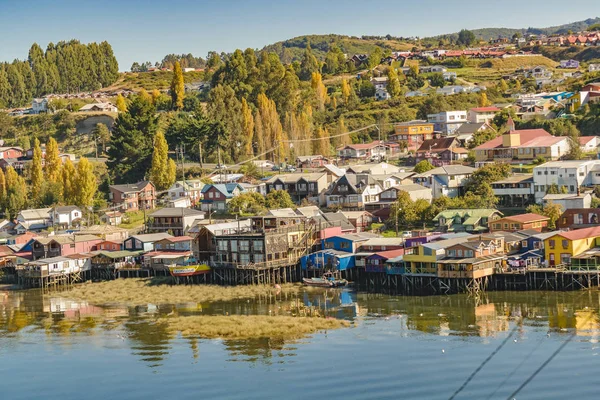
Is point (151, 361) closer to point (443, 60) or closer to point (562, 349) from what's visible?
point (562, 349)

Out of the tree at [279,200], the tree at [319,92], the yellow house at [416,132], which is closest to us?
the tree at [279,200]

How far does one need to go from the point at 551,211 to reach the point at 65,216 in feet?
114

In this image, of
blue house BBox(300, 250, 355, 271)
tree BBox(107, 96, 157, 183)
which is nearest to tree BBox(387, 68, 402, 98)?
tree BBox(107, 96, 157, 183)

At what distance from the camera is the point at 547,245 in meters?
38.9

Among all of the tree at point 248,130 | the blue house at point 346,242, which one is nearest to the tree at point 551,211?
the blue house at point 346,242

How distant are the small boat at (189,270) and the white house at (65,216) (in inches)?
756

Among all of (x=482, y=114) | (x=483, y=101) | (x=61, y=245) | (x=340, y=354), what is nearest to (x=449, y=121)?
(x=482, y=114)

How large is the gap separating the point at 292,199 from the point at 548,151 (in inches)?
731

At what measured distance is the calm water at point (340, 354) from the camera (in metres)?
24.8

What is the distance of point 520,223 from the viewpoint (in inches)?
1737

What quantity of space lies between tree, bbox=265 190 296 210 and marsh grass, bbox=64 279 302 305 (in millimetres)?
13695

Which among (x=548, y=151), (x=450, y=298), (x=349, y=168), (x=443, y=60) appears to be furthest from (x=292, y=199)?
(x=443, y=60)

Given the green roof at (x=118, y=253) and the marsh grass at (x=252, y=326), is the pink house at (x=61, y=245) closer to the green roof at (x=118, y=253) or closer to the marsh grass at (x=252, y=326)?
the green roof at (x=118, y=253)

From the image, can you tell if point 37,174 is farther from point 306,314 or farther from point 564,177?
point 564,177
